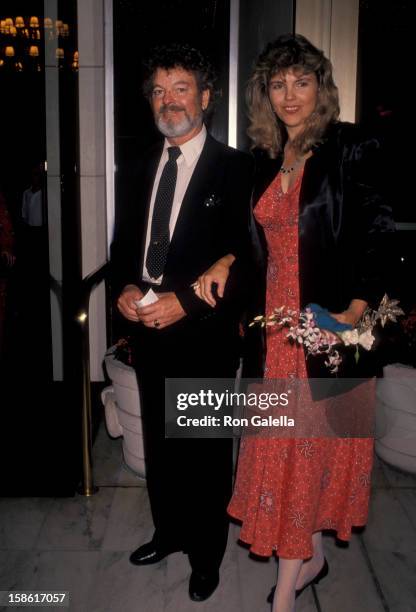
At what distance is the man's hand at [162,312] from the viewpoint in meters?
2.06

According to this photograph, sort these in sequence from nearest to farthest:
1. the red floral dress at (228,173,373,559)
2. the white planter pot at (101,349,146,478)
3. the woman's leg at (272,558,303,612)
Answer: the red floral dress at (228,173,373,559) < the woman's leg at (272,558,303,612) < the white planter pot at (101,349,146,478)

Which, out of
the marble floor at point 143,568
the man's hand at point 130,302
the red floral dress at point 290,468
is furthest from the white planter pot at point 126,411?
the red floral dress at point 290,468

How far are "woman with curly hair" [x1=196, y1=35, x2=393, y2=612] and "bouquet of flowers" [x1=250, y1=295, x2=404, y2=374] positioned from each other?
34 millimetres

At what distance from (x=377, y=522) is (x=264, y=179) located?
65.9 inches

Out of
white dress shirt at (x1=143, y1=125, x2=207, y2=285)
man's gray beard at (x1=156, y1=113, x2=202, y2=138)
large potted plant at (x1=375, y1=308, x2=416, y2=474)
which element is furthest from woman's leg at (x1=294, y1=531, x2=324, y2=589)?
man's gray beard at (x1=156, y1=113, x2=202, y2=138)

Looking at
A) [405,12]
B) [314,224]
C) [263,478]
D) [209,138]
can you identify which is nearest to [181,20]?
[405,12]

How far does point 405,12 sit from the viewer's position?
10.7 feet

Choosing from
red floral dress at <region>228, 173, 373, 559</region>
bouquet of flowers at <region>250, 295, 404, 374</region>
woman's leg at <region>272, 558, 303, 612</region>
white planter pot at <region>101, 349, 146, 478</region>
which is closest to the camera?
bouquet of flowers at <region>250, 295, 404, 374</region>

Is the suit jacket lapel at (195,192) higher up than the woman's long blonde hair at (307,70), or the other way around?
the woman's long blonde hair at (307,70)

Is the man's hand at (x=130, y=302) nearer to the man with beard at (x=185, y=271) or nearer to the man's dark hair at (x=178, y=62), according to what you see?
the man with beard at (x=185, y=271)

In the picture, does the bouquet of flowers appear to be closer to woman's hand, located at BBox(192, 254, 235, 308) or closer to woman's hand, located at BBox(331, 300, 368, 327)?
woman's hand, located at BBox(331, 300, 368, 327)

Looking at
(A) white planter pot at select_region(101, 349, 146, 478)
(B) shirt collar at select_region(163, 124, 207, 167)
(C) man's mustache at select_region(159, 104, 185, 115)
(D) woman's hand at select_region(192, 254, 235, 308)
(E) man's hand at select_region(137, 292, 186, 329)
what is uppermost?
(C) man's mustache at select_region(159, 104, 185, 115)

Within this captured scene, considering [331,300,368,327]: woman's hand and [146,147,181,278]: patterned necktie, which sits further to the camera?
[146,147,181,278]: patterned necktie

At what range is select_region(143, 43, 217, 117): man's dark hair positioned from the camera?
2.07m
